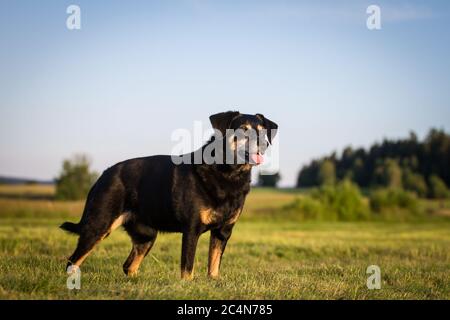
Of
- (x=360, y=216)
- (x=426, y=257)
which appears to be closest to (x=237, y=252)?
(x=426, y=257)

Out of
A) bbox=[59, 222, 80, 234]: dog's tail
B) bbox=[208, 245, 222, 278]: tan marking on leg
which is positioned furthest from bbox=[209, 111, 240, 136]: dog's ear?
bbox=[59, 222, 80, 234]: dog's tail

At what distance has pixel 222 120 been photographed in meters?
8.57

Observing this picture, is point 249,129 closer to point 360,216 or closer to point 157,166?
point 157,166

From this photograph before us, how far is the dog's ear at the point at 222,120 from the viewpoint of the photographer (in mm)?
8547

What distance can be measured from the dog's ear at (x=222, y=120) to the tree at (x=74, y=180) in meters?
61.8

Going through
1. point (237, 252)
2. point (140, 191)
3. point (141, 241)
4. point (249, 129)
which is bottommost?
point (237, 252)

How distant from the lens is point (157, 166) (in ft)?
29.1

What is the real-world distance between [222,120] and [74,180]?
6498cm

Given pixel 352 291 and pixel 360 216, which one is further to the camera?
pixel 360 216

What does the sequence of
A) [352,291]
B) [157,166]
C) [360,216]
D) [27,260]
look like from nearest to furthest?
1. [352,291]
2. [157,166]
3. [27,260]
4. [360,216]

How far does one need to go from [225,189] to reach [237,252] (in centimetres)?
944

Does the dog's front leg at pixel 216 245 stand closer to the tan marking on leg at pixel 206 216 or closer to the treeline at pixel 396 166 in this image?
the tan marking on leg at pixel 206 216

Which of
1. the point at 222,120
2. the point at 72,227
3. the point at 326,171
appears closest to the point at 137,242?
the point at 72,227

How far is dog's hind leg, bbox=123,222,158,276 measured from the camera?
9070 millimetres
